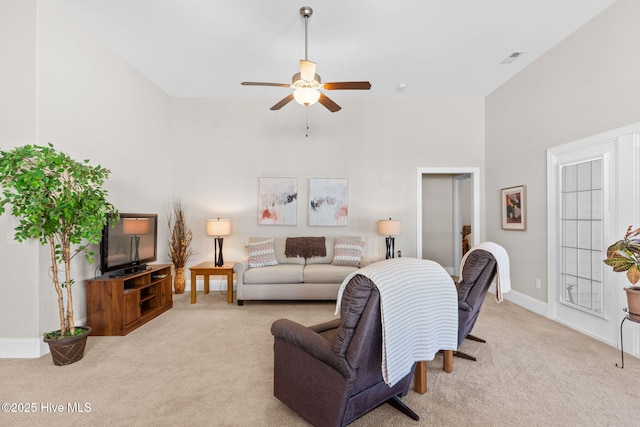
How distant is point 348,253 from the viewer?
461 centimetres

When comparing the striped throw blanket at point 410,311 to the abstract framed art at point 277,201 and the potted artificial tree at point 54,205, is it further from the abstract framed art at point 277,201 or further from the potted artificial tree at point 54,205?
the abstract framed art at point 277,201

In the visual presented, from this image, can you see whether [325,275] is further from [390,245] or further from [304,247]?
[390,245]

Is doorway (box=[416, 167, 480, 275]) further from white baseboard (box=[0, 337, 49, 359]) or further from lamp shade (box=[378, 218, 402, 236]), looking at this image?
white baseboard (box=[0, 337, 49, 359])

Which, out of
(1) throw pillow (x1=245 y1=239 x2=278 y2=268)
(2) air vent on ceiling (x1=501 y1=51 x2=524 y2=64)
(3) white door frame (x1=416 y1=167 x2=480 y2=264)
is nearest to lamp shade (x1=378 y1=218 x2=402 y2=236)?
(3) white door frame (x1=416 y1=167 x2=480 y2=264)

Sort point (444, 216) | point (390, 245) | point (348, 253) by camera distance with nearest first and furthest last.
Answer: point (348, 253) → point (390, 245) → point (444, 216)

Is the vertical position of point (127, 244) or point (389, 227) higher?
point (389, 227)

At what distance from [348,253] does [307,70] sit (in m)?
2.79

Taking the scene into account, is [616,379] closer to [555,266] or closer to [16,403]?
[555,266]

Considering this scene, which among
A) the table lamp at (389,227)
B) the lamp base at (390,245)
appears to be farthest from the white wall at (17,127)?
the lamp base at (390,245)

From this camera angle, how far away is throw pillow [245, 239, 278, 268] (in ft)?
14.6

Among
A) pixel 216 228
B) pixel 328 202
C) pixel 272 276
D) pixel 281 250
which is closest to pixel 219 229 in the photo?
pixel 216 228

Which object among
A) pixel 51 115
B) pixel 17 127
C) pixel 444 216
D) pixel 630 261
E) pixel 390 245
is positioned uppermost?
pixel 51 115

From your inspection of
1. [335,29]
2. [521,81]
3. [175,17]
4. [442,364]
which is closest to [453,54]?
[521,81]

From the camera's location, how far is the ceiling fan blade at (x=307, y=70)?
266cm
